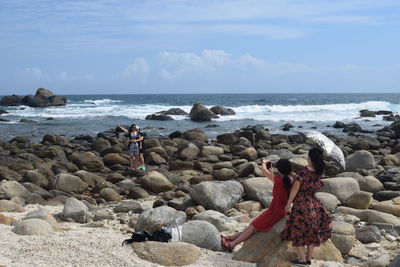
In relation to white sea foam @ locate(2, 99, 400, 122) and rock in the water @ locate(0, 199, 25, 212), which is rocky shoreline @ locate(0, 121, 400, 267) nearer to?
rock in the water @ locate(0, 199, 25, 212)

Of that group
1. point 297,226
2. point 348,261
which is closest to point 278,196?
point 297,226

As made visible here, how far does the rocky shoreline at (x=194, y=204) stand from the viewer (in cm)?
608

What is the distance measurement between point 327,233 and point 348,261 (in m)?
0.84

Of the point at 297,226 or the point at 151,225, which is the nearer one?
the point at 297,226

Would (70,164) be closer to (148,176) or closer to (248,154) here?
(148,176)

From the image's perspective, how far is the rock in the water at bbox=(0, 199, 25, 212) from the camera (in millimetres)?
8680

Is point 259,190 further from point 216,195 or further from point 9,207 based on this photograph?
point 9,207

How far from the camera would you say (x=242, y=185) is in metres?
9.74

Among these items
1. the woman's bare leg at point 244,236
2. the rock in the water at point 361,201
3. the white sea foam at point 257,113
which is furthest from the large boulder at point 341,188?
the white sea foam at point 257,113

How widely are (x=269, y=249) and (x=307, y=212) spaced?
749 mm

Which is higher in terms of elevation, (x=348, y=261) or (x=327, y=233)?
(x=327, y=233)

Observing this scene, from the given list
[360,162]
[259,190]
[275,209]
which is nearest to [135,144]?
[259,190]

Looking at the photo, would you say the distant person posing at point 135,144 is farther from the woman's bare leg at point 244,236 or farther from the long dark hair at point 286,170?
the long dark hair at point 286,170

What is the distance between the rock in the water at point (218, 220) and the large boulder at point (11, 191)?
3977 millimetres
